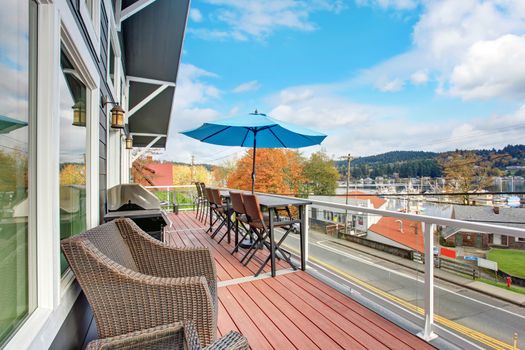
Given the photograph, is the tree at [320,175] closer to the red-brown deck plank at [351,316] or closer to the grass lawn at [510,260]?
the red-brown deck plank at [351,316]

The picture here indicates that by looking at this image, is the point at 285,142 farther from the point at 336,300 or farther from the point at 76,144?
the point at 76,144

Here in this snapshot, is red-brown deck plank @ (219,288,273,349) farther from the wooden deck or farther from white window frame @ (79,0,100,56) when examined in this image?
white window frame @ (79,0,100,56)

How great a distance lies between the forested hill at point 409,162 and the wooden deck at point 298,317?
1936 cm

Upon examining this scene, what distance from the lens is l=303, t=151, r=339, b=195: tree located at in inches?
1206

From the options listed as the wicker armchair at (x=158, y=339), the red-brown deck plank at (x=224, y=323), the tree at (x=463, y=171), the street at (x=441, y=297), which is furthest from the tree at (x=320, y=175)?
the wicker armchair at (x=158, y=339)

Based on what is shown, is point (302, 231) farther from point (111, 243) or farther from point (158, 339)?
point (158, 339)

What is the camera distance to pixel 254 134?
466cm

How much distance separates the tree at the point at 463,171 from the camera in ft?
83.6

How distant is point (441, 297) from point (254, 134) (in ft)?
11.1

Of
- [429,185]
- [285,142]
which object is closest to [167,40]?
→ [285,142]

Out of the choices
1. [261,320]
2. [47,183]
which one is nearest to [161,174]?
[261,320]

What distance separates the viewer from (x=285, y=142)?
497cm

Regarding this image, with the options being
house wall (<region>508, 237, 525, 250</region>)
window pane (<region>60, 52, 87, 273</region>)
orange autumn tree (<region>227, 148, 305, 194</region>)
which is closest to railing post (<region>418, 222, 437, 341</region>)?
house wall (<region>508, 237, 525, 250</region>)

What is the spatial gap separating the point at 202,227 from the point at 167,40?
4.09 meters
